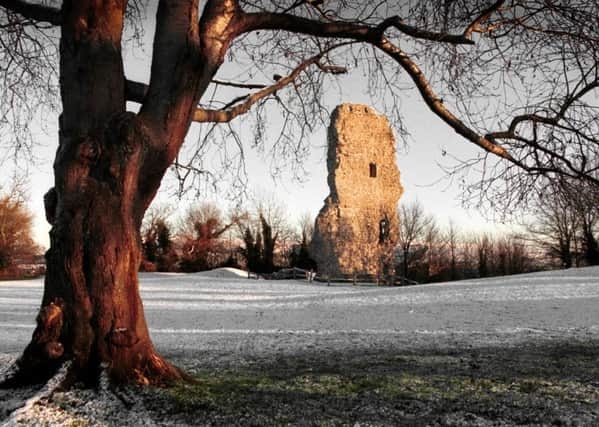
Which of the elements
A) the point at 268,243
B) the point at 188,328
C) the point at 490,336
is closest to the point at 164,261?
the point at 268,243

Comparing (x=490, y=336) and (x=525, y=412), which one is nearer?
(x=525, y=412)

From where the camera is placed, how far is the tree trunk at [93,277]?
293 cm

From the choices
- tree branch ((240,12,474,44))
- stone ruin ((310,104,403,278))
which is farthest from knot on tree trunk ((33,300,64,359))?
stone ruin ((310,104,403,278))

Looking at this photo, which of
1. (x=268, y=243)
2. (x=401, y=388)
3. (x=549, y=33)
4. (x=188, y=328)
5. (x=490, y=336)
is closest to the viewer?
(x=401, y=388)

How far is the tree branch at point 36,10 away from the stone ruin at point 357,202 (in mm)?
18027

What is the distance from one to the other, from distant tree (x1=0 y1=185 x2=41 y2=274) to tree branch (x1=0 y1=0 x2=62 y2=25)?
27.0 m

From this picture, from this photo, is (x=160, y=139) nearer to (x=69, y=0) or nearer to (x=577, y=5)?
(x=69, y=0)

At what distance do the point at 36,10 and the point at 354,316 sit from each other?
26.7 feet

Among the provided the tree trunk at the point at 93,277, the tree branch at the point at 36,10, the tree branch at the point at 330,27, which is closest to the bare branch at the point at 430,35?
the tree branch at the point at 330,27

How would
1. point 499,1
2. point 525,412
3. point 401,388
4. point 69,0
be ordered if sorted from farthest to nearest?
1. point 499,1
2. point 69,0
3. point 401,388
4. point 525,412

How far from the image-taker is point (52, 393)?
270 centimetres

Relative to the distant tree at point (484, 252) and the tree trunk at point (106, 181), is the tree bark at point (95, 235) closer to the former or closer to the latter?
the tree trunk at point (106, 181)

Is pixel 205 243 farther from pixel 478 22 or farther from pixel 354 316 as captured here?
pixel 478 22

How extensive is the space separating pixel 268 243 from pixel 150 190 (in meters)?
25.0
